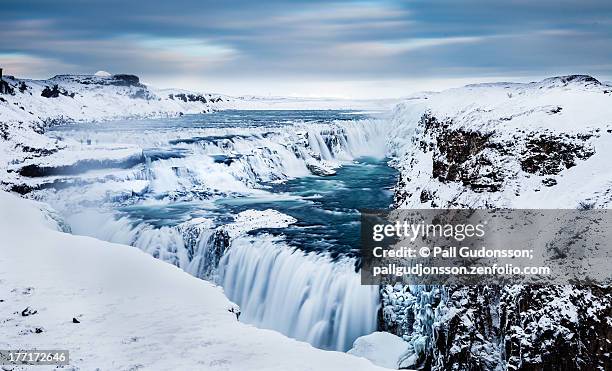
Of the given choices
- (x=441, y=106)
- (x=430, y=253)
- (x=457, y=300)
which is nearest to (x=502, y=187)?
(x=430, y=253)

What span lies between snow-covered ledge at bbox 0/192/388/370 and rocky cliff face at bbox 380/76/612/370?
4053mm

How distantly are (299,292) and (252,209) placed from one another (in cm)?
1000

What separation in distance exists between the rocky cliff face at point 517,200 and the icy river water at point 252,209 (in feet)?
8.19

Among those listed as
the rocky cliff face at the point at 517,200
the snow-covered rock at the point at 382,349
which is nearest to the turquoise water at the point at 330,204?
the rocky cliff face at the point at 517,200

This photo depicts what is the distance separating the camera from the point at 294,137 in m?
46.2

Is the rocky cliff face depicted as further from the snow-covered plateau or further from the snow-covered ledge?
the snow-covered ledge

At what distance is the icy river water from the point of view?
16969mm

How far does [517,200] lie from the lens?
44.1ft

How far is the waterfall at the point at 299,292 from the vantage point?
1595 cm

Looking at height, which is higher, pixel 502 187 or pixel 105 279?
pixel 502 187

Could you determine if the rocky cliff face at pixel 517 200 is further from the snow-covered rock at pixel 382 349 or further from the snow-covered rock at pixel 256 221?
the snow-covered rock at pixel 256 221

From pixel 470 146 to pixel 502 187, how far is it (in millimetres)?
2795

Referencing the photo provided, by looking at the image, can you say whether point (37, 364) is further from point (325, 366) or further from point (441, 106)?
point (441, 106)

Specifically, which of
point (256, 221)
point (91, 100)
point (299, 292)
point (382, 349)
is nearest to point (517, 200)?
point (382, 349)
